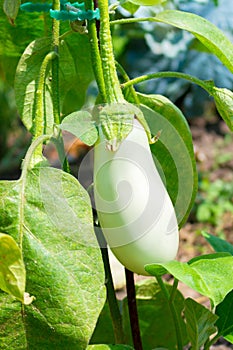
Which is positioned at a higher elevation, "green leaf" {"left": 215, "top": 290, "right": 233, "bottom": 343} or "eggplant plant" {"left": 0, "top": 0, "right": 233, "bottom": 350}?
"eggplant plant" {"left": 0, "top": 0, "right": 233, "bottom": 350}

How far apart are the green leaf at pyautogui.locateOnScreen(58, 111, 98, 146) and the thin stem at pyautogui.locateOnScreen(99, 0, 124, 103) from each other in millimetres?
33

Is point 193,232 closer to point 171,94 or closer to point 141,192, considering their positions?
point 171,94

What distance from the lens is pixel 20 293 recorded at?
541mm

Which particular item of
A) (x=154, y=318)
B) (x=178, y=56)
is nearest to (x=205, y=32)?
(x=154, y=318)

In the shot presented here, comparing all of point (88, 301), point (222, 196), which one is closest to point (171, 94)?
point (222, 196)

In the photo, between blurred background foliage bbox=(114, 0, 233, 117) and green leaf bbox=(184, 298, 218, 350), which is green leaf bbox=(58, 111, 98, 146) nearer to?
green leaf bbox=(184, 298, 218, 350)

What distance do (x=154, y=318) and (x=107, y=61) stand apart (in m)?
0.45

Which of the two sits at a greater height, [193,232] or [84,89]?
[84,89]

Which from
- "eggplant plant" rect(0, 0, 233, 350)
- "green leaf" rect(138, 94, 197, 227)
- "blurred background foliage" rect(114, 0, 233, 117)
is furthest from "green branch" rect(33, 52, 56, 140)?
"blurred background foliage" rect(114, 0, 233, 117)

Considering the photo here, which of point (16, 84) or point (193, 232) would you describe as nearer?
point (16, 84)

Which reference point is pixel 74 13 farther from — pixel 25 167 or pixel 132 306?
pixel 132 306

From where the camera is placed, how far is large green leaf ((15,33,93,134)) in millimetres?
784

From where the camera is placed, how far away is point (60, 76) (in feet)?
2.87

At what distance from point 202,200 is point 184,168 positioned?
1040mm
